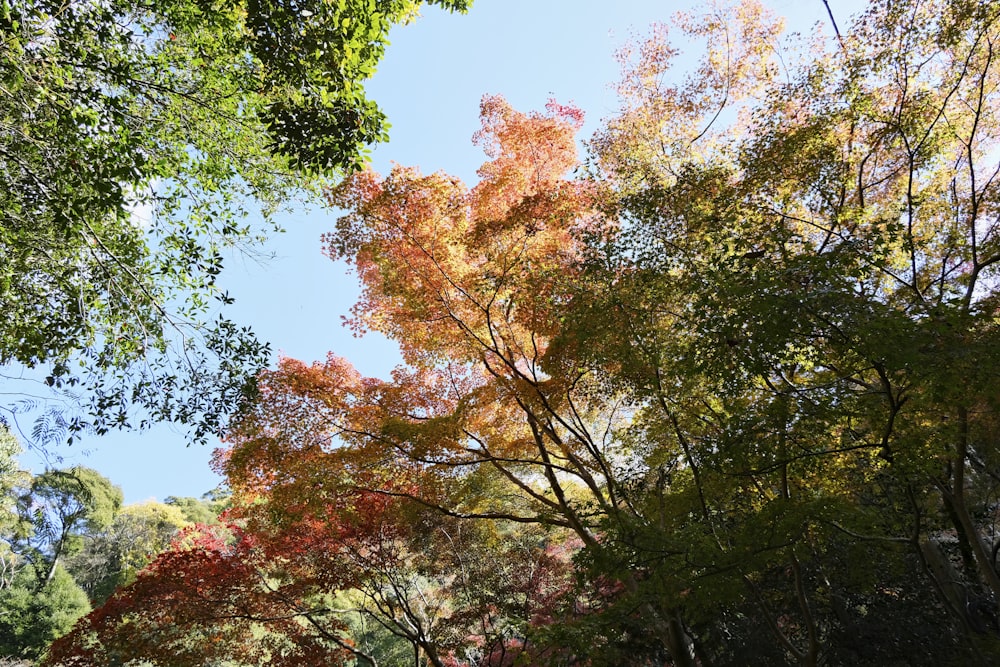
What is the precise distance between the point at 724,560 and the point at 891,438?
2.19 metres

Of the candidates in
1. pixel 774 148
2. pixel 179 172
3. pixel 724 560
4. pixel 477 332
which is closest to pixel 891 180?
pixel 774 148

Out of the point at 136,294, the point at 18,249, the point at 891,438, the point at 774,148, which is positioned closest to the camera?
the point at 18,249

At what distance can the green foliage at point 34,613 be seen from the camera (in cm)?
1847

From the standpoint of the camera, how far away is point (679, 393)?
19.3 ft

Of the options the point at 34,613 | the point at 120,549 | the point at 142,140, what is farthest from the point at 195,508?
the point at 142,140

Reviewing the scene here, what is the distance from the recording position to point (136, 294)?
444 centimetres

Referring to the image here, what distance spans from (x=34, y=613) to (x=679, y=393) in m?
24.6

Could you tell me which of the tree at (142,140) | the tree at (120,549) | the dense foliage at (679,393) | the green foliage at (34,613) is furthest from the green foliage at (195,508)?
the tree at (142,140)

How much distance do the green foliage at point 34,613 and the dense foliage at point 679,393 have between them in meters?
14.1

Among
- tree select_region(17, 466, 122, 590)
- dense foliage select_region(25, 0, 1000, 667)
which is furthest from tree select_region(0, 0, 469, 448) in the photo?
tree select_region(17, 466, 122, 590)

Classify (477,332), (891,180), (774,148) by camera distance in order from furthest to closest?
(477,332), (891,180), (774,148)

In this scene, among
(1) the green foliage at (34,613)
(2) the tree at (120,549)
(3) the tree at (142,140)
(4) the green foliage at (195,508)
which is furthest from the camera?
(4) the green foliage at (195,508)

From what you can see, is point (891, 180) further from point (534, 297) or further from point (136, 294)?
point (136, 294)

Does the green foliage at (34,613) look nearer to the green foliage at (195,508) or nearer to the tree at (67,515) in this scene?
the tree at (67,515)
